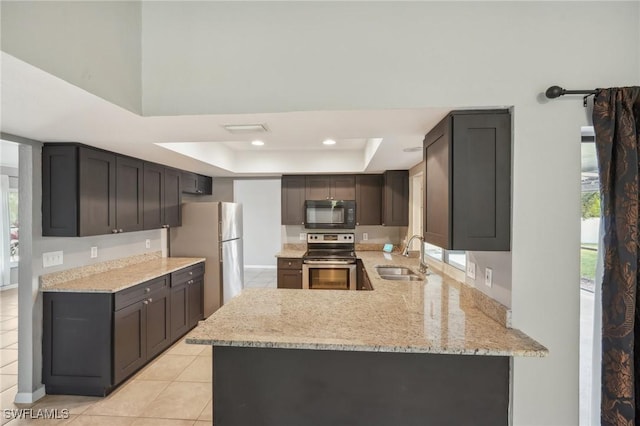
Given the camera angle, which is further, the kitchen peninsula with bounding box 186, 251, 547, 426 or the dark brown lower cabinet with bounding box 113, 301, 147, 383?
the dark brown lower cabinet with bounding box 113, 301, 147, 383

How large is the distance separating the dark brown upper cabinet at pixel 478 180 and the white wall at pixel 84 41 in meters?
1.73

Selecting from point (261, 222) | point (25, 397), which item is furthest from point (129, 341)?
point (261, 222)

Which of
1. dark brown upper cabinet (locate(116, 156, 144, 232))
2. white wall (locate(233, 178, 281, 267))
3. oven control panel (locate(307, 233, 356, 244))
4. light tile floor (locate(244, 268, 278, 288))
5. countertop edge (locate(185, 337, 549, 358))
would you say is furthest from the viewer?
white wall (locate(233, 178, 281, 267))

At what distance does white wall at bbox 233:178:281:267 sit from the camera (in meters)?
7.94

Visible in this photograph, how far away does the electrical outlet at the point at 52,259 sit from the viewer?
8.21 ft

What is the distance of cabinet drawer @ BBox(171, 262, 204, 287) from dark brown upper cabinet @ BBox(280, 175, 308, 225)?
4.65 feet

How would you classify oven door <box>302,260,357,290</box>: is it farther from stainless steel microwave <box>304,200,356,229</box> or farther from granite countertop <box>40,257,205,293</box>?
granite countertop <box>40,257,205,293</box>

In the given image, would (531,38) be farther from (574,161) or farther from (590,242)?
(590,242)

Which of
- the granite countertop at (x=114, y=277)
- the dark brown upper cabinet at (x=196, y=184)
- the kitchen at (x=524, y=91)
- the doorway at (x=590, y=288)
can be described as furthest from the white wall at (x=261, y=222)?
the doorway at (x=590, y=288)

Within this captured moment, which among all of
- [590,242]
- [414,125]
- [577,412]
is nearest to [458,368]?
[577,412]

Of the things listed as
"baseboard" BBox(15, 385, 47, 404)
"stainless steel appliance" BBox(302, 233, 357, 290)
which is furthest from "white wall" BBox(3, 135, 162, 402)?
"stainless steel appliance" BBox(302, 233, 357, 290)

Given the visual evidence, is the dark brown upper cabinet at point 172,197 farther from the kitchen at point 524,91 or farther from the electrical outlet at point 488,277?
the electrical outlet at point 488,277

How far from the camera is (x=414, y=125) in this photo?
5.99 ft

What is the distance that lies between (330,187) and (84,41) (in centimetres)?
354
